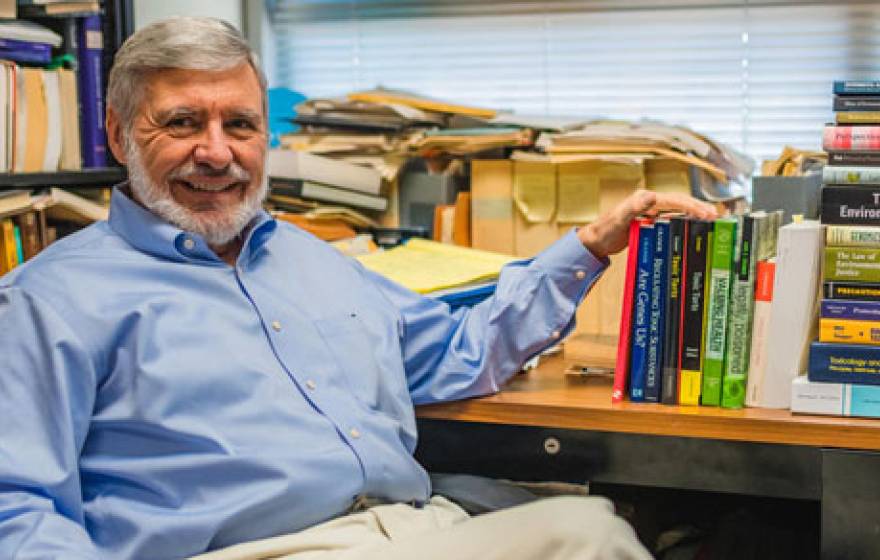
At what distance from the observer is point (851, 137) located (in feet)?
5.45

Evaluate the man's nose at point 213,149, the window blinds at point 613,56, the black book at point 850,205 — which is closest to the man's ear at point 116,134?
the man's nose at point 213,149

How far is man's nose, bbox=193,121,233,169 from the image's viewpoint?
1.73 meters

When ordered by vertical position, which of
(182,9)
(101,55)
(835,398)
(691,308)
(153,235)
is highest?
(182,9)

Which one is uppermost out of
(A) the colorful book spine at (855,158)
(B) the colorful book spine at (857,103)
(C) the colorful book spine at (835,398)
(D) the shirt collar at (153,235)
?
(B) the colorful book spine at (857,103)

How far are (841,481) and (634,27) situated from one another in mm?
1575

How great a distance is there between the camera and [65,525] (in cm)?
144

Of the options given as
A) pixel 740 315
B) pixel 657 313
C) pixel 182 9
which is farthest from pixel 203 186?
pixel 182 9

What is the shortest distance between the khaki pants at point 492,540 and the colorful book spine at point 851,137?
578 millimetres

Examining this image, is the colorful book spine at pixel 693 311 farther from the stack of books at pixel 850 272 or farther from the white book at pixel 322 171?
the white book at pixel 322 171

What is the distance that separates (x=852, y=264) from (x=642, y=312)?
0.96 feet

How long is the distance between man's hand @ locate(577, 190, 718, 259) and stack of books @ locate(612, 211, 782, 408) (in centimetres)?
3

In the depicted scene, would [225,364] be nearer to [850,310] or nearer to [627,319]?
[627,319]

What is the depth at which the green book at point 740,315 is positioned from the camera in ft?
5.55

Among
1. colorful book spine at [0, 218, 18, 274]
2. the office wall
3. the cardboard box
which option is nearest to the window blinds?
the office wall
